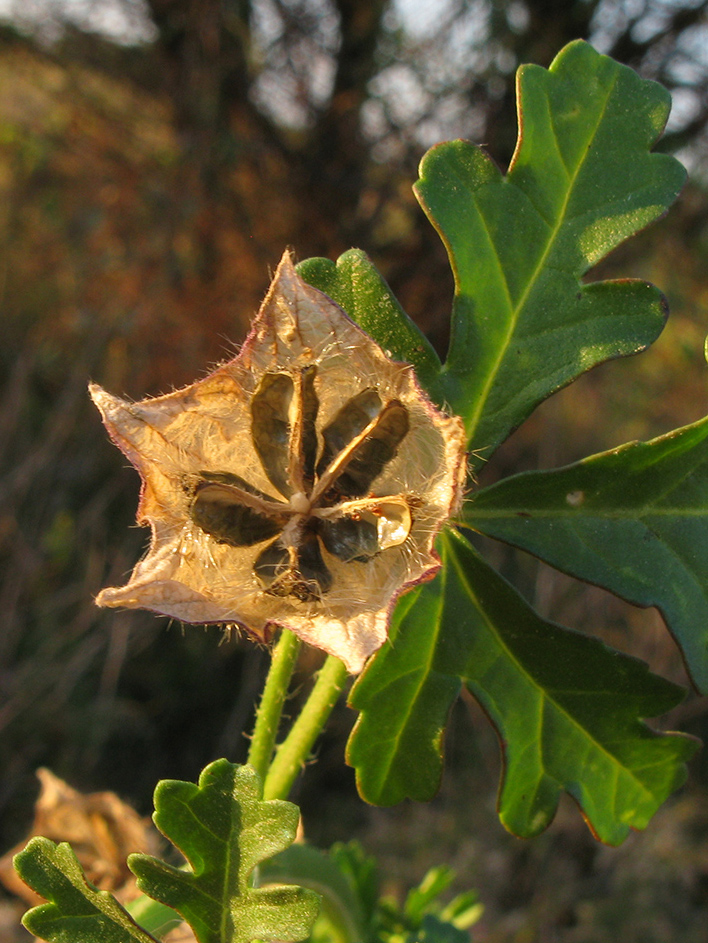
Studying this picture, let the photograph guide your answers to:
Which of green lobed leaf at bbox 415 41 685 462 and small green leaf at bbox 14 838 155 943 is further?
green lobed leaf at bbox 415 41 685 462

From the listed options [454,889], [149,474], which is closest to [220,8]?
[149,474]

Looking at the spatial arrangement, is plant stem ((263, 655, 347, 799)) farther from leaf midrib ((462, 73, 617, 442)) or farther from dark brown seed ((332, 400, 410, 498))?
leaf midrib ((462, 73, 617, 442))

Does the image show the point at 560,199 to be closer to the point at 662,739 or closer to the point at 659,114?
the point at 659,114

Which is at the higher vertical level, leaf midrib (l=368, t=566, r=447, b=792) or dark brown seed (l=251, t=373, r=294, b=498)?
dark brown seed (l=251, t=373, r=294, b=498)

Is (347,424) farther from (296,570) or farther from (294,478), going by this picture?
(296,570)

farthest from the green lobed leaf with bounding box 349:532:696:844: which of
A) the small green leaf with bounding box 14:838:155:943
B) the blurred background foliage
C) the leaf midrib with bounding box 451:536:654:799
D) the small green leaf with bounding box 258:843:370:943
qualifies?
the blurred background foliage

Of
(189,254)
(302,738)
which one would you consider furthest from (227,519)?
(189,254)
